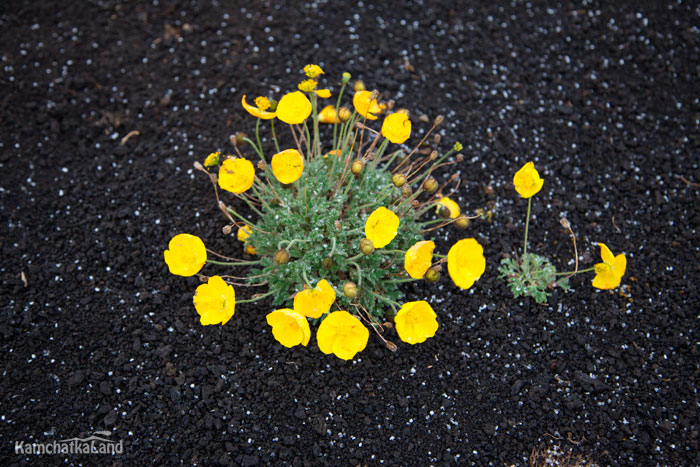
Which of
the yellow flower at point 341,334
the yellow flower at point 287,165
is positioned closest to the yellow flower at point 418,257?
the yellow flower at point 341,334

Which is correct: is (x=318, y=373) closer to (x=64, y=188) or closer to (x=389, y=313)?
(x=389, y=313)

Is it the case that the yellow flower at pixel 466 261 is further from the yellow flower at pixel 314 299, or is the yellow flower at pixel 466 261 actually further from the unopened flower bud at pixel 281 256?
the unopened flower bud at pixel 281 256

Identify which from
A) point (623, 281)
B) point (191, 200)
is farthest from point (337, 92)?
point (623, 281)

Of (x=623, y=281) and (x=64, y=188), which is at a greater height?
(x=623, y=281)

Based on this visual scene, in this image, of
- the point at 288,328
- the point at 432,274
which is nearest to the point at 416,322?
the point at 432,274

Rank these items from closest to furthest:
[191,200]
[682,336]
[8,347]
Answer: [8,347] → [682,336] → [191,200]

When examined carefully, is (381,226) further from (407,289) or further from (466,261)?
(407,289)

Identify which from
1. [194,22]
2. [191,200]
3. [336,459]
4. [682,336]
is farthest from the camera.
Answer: [194,22]
